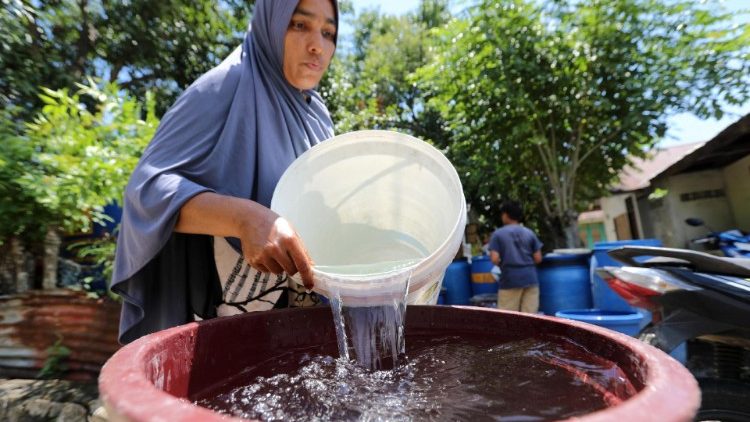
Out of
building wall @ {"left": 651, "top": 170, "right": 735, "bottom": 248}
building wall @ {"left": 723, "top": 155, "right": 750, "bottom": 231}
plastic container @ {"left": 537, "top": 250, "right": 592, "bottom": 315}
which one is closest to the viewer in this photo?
plastic container @ {"left": 537, "top": 250, "right": 592, "bottom": 315}

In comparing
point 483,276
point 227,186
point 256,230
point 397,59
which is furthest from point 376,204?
point 397,59

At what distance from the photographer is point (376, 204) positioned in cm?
129

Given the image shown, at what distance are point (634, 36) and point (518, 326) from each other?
18.3 ft

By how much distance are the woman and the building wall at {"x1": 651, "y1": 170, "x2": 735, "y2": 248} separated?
10.5 metres

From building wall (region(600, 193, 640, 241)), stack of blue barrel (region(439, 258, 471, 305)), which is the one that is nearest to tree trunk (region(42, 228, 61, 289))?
stack of blue barrel (region(439, 258, 471, 305))

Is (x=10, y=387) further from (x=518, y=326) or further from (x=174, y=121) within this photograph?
(x=518, y=326)

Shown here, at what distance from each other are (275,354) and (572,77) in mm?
5622

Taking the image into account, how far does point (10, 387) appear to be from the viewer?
2424 millimetres

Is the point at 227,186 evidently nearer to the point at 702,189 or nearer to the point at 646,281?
the point at 646,281

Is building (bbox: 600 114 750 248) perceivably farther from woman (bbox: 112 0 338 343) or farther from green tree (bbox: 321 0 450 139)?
woman (bbox: 112 0 338 343)

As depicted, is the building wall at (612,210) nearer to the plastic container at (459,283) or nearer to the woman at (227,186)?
the plastic container at (459,283)

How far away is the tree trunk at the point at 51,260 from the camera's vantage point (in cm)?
279

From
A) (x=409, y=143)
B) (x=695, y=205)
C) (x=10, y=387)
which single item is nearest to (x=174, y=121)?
(x=409, y=143)

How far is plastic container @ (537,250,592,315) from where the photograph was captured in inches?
179
